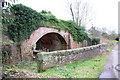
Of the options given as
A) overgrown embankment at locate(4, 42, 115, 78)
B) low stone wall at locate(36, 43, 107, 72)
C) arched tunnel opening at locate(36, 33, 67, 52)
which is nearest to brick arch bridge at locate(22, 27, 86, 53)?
arched tunnel opening at locate(36, 33, 67, 52)

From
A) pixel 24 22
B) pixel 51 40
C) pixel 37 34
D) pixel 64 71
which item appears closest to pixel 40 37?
pixel 37 34

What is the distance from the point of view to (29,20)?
6770mm

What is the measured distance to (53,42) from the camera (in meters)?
12.3

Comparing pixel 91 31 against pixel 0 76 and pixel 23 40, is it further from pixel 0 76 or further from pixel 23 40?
pixel 0 76

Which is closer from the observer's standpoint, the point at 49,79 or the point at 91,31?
the point at 49,79

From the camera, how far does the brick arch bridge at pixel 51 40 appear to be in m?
6.87

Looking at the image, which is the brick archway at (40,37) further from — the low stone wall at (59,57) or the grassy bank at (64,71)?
the low stone wall at (59,57)

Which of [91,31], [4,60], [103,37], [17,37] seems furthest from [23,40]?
[103,37]

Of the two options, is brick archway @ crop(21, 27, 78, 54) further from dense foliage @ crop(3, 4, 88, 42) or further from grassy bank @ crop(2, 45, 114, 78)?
grassy bank @ crop(2, 45, 114, 78)

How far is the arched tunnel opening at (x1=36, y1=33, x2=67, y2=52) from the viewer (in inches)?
429

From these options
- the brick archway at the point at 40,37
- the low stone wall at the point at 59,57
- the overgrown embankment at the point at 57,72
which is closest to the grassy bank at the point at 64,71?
the overgrown embankment at the point at 57,72

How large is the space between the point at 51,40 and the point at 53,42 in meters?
0.39

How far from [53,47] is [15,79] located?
1002cm

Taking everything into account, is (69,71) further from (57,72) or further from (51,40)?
(51,40)
